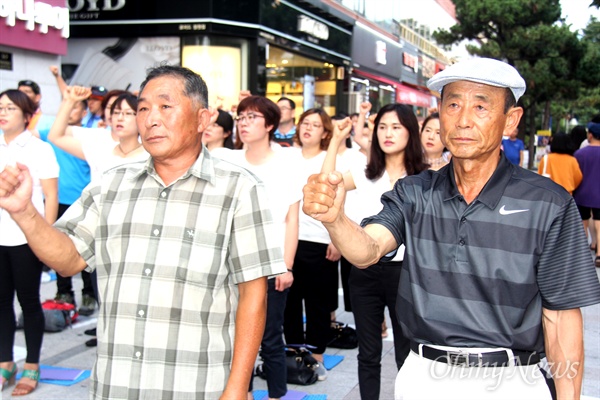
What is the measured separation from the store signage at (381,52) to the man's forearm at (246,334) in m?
25.2

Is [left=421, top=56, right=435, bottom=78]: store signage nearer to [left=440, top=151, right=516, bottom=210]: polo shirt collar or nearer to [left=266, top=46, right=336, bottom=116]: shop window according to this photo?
[left=266, top=46, right=336, bottom=116]: shop window

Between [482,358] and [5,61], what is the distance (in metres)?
11.1

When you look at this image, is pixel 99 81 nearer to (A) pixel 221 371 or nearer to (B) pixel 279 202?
(B) pixel 279 202

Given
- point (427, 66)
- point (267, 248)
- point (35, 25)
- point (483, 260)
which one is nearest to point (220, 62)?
point (35, 25)

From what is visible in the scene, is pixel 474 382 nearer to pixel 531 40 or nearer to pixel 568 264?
pixel 568 264

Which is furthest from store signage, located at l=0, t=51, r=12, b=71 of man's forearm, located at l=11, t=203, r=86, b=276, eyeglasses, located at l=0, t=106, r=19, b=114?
man's forearm, located at l=11, t=203, r=86, b=276

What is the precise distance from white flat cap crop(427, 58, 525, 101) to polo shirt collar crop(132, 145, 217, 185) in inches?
35.8

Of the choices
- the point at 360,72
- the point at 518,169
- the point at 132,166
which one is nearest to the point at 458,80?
the point at 518,169

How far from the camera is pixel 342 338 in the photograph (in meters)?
5.91

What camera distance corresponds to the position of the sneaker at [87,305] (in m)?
6.48

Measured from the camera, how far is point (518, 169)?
2.42 metres

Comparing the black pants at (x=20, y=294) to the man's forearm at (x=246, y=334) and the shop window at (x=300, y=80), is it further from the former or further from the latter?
the shop window at (x=300, y=80)

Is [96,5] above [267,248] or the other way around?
above

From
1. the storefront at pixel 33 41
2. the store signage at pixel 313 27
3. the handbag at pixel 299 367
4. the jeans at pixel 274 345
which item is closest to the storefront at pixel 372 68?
the store signage at pixel 313 27
